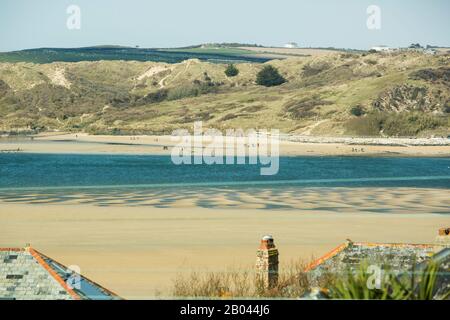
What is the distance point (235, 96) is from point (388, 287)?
118m

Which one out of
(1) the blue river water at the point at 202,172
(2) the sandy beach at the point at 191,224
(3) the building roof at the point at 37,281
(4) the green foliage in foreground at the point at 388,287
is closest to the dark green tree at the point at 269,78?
(1) the blue river water at the point at 202,172

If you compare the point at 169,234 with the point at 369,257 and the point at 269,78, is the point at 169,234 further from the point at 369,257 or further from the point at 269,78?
the point at 269,78

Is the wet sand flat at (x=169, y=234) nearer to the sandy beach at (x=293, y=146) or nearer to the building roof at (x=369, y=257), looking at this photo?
the building roof at (x=369, y=257)

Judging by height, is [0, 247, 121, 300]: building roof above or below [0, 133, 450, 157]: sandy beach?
above

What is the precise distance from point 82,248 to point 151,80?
13736cm

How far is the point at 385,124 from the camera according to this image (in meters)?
99.2

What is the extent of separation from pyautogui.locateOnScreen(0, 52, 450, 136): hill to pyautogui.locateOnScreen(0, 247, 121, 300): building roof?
3185 inches

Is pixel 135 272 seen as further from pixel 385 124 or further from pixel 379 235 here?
pixel 385 124

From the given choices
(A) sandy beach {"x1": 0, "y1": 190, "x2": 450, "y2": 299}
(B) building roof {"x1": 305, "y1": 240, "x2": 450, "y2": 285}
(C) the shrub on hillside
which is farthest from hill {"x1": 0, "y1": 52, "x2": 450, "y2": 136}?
(B) building roof {"x1": 305, "y1": 240, "x2": 450, "y2": 285}

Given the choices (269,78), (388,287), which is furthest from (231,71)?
(388,287)

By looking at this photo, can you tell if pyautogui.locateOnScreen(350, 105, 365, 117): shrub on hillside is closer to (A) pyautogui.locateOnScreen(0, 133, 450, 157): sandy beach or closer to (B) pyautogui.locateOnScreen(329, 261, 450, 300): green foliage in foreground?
(A) pyautogui.locateOnScreen(0, 133, 450, 157): sandy beach

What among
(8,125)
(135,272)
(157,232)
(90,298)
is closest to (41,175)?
(157,232)

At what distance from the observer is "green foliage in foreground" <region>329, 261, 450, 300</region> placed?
510 inches
